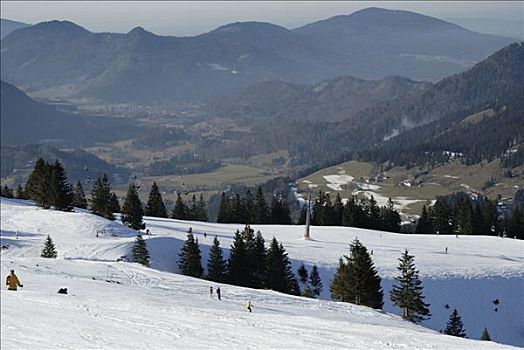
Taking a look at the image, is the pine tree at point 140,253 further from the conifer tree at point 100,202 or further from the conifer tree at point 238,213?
the conifer tree at point 238,213

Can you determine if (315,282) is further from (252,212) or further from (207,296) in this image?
(252,212)

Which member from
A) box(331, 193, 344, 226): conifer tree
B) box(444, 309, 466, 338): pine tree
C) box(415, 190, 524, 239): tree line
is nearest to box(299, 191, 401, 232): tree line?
box(331, 193, 344, 226): conifer tree

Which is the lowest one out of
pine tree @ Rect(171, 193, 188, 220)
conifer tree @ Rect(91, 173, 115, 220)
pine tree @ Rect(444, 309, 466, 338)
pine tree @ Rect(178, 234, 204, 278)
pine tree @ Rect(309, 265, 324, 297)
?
pine tree @ Rect(444, 309, 466, 338)

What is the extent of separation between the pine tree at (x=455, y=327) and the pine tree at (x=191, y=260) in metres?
17.6

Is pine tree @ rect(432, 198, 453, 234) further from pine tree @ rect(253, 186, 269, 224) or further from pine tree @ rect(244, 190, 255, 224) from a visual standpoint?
pine tree @ rect(244, 190, 255, 224)

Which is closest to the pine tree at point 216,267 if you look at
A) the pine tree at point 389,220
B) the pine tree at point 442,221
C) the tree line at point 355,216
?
the tree line at point 355,216

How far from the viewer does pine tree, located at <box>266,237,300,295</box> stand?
166 feet

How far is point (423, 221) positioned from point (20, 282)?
7013 cm

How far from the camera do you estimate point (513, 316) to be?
5106cm

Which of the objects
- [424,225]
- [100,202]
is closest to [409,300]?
[100,202]

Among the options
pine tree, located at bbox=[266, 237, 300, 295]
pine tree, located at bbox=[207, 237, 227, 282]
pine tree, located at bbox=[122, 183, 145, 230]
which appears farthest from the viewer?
pine tree, located at bbox=[122, 183, 145, 230]

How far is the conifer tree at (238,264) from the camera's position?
169ft

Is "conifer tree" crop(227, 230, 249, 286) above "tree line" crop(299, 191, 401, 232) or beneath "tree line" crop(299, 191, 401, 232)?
beneath

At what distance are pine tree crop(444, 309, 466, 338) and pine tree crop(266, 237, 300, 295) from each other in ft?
35.6
